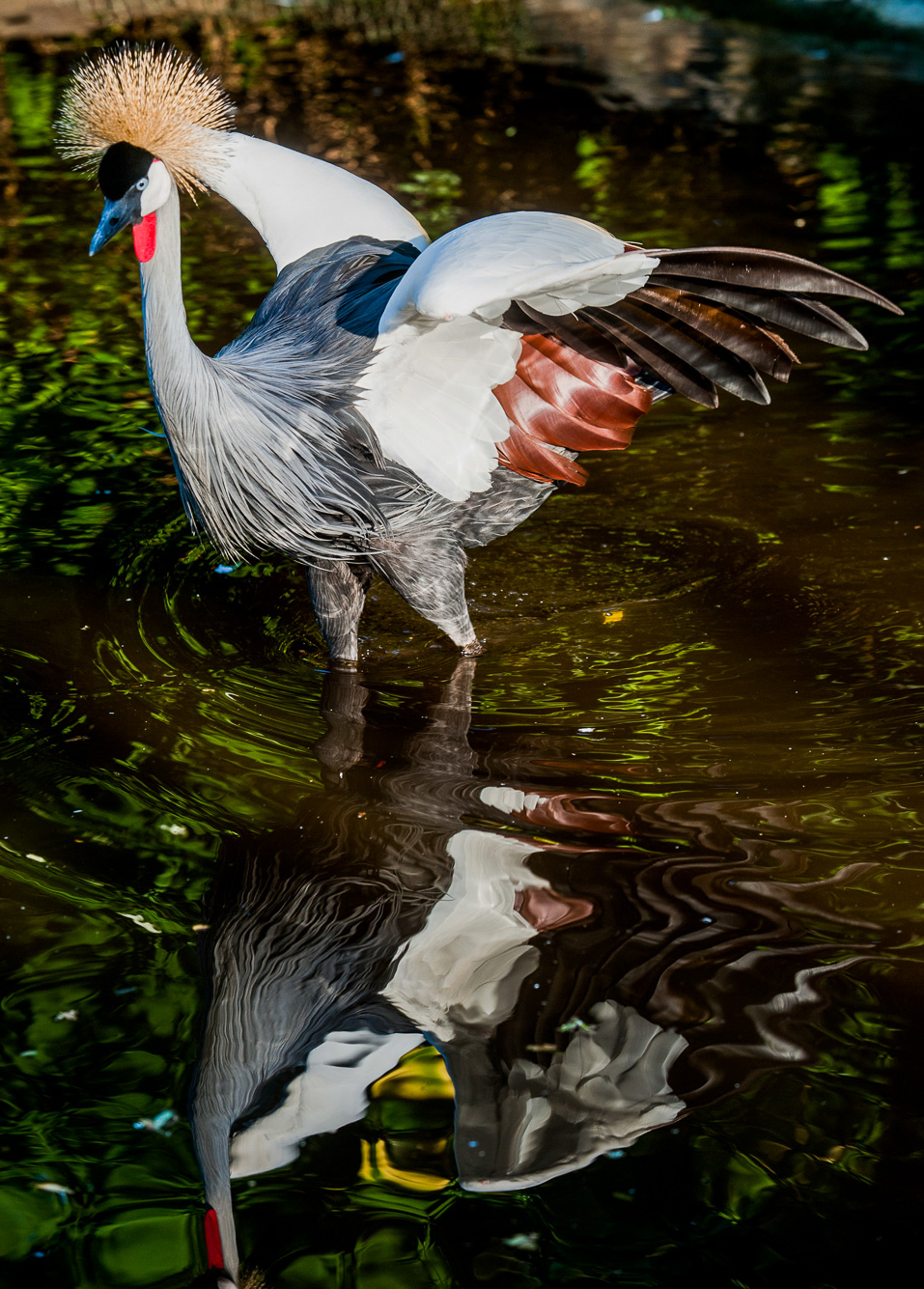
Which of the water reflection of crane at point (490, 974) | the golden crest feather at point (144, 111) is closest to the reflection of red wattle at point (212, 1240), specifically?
the water reflection of crane at point (490, 974)

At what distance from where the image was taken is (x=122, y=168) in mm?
3285

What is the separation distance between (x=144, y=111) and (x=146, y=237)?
0.97 ft

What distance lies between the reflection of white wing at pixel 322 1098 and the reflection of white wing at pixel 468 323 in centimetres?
153

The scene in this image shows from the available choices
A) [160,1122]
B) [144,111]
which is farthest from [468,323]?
[160,1122]

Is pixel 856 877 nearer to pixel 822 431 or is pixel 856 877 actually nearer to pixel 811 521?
pixel 811 521

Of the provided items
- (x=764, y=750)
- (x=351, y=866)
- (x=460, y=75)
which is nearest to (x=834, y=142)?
(x=460, y=75)

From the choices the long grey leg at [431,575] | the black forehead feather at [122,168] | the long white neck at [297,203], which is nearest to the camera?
the black forehead feather at [122,168]

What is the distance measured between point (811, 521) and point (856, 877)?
199 centimetres

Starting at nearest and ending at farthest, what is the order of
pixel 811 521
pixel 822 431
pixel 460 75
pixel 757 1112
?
pixel 757 1112
pixel 811 521
pixel 822 431
pixel 460 75

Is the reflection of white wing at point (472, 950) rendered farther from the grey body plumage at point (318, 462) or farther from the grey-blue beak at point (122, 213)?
the grey-blue beak at point (122, 213)

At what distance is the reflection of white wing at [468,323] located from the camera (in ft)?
9.84

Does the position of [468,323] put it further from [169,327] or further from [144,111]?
[144,111]

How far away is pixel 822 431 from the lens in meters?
5.39

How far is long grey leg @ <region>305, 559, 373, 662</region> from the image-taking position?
153 inches
